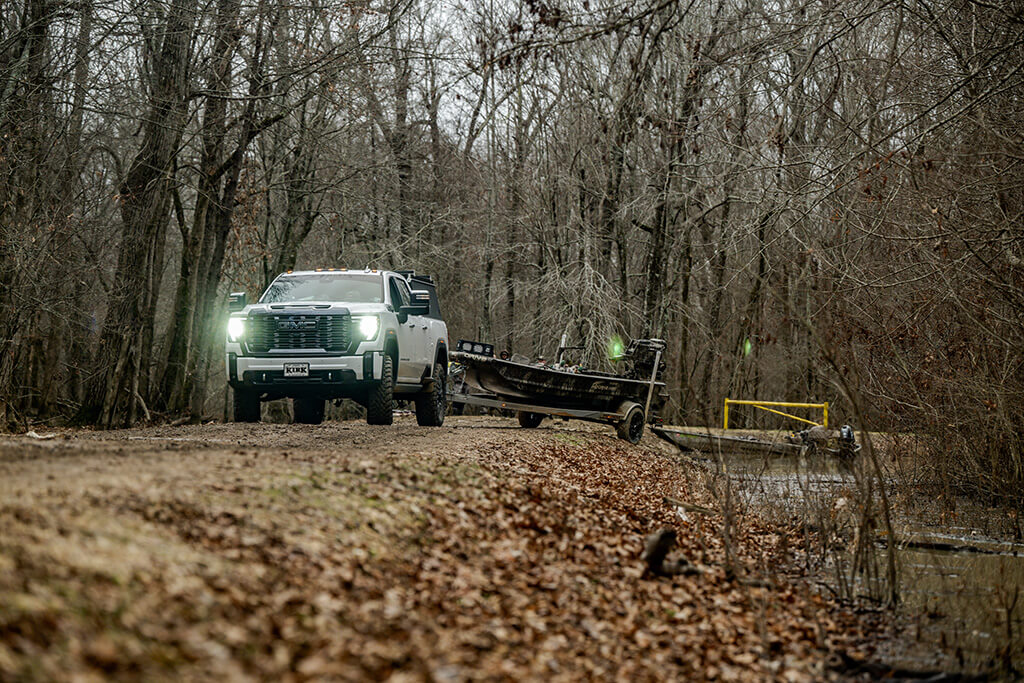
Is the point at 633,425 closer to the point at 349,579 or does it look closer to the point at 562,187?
the point at 562,187

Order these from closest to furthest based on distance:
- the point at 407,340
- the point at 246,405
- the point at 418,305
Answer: the point at 246,405 < the point at 407,340 < the point at 418,305

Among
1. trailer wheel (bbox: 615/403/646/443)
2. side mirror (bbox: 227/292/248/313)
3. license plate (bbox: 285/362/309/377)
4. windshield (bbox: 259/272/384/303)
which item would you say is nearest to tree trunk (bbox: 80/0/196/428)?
windshield (bbox: 259/272/384/303)

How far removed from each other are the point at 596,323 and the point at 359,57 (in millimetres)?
9071

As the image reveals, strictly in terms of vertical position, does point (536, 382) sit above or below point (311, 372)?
below

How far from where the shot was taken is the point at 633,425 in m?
19.8

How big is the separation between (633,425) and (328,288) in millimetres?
7310

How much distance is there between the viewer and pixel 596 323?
24.8 metres

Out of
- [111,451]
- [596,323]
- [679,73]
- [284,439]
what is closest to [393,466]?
[111,451]

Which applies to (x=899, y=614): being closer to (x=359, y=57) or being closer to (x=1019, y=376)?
(x=1019, y=376)

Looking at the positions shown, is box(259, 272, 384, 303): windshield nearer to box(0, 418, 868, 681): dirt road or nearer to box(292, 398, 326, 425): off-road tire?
box(292, 398, 326, 425): off-road tire

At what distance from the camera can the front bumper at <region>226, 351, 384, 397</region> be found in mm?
14031

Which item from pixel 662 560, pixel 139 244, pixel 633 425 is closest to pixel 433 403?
pixel 633 425

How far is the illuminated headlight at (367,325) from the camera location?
14070 mm

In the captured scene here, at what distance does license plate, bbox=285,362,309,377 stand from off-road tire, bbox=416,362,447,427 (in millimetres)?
3077
